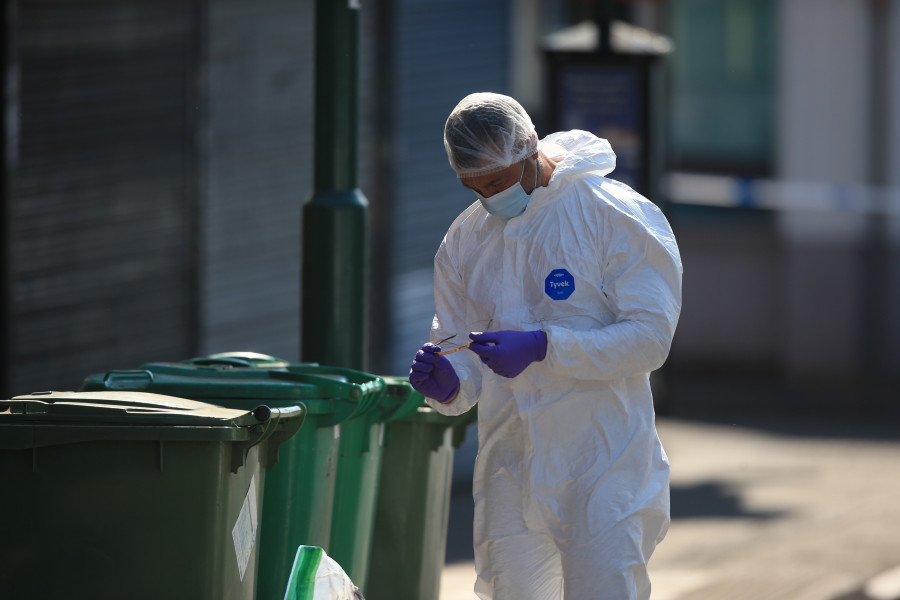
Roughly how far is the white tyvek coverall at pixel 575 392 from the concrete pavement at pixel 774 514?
2.16 meters

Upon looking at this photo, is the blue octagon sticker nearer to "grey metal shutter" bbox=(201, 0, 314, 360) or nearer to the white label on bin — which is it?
the white label on bin

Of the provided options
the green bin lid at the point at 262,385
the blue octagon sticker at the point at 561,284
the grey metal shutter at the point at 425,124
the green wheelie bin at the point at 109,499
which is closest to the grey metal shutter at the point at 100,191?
the grey metal shutter at the point at 425,124

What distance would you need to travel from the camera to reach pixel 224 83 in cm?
778

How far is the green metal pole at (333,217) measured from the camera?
4605 mm

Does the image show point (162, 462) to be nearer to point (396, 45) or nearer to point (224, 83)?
point (224, 83)

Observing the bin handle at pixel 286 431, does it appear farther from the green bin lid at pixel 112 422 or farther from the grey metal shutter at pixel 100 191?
the grey metal shutter at pixel 100 191

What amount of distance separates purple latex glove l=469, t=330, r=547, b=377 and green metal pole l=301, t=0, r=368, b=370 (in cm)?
138

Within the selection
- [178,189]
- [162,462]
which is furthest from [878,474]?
[162,462]

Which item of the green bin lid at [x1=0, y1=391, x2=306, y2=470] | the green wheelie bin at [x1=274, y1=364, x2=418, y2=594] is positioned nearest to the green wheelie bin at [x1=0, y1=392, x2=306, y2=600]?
the green bin lid at [x1=0, y1=391, x2=306, y2=470]

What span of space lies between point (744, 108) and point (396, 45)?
6779mm

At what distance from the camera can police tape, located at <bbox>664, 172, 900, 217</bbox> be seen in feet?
43.3

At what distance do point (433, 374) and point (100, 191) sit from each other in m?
4.30

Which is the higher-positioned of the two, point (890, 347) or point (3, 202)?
point (3, 202)

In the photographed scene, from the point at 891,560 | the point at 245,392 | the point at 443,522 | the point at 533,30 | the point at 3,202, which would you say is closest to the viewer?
the point at 245,392
